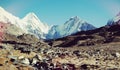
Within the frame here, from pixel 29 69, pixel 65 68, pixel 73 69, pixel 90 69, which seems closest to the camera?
pixel 29 69

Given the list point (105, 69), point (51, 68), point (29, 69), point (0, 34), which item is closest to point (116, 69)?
point (105, 69)

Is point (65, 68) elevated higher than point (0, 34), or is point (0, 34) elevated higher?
point (0, 34)

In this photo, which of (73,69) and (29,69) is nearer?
(29,69)

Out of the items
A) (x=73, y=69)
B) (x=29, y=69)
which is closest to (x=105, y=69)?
(x=73, y=69)

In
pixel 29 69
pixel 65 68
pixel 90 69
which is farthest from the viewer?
pixel 90 69

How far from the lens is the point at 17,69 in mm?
39844

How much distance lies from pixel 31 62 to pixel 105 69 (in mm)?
10518

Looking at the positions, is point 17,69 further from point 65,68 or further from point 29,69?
point 65,68

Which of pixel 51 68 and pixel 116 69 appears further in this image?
pixel 116 69

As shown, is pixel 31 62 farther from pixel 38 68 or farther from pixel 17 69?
pixel 17 69

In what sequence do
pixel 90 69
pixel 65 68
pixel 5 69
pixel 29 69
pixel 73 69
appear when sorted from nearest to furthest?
pixel 5 69 < pixel 29 69 < pixel 65 68 < pixel 73 69 < pixel 90 69

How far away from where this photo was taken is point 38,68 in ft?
161

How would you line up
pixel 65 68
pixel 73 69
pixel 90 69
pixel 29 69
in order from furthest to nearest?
pixel 90 69, pixel 73 69, pixel 65 68, pixel 29 69

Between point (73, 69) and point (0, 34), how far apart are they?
47.1 ft
